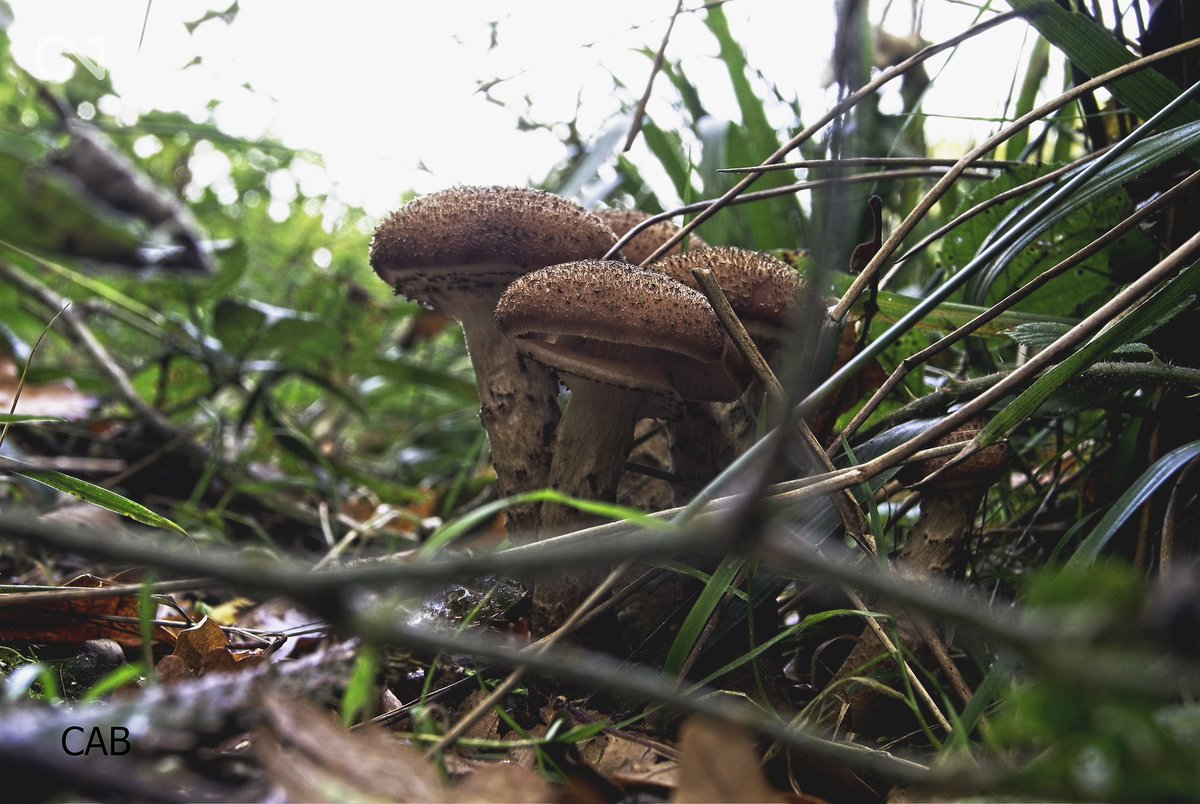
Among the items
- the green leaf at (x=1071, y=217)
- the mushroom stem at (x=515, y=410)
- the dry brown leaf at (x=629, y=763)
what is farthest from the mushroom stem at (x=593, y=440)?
the green leaf at (x=1071, y=217)

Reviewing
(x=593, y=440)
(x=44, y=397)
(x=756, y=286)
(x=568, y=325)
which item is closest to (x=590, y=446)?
(x=593, y=440)

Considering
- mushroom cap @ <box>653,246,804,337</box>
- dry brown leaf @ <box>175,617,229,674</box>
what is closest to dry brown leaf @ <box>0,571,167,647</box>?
dry brown leaf @ <box>175,617,229,674</box>

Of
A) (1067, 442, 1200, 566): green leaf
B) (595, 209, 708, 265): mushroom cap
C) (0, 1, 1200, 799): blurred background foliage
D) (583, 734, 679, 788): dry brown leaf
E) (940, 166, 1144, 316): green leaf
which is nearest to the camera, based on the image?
(0, 1, 1200, 799): blurred background foliage

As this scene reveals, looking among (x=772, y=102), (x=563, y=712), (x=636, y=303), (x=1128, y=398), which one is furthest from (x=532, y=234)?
(x=772, y=102)

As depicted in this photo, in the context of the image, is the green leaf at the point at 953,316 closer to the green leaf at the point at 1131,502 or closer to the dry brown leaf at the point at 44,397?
the green leaf at the point at 1131,502

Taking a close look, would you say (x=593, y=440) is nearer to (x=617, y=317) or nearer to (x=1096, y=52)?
(x=617, y=317)

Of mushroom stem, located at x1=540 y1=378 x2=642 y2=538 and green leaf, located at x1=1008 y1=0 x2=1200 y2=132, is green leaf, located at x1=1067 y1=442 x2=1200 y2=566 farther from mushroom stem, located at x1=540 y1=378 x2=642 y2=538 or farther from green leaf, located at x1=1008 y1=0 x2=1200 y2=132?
mushroom stem, located at x1=540 y1=378 x2=642 y2=538
